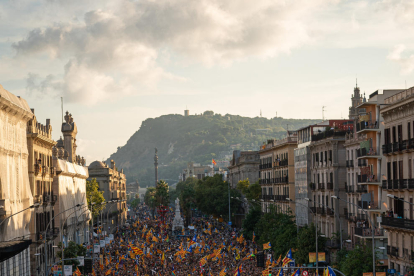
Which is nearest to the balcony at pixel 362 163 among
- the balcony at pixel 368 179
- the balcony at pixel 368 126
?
the balcony at pixel 368 179

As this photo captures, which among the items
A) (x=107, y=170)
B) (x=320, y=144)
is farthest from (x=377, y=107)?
(x=107, y=170)

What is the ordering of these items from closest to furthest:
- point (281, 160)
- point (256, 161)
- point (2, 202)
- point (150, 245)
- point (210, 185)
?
1. point (2, 202)
2. point (150, 245)
3. point (281, 160)
4. point (256, 161)
5. point (210, 185)

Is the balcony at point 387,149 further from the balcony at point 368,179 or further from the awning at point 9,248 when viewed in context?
the awning at point 9,248

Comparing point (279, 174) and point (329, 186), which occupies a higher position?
point (279, 174)

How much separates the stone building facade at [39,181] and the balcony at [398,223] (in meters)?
37.6

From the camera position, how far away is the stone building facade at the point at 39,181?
7500cm

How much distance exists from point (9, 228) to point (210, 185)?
329 feet

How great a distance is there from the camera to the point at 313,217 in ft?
294

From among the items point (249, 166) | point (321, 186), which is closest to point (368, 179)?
point (321, 186)

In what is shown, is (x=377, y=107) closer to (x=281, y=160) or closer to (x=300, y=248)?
(x=300, y=248)

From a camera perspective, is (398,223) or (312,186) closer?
(398,223)

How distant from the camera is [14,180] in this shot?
2522 inches

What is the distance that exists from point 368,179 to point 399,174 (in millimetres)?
11365

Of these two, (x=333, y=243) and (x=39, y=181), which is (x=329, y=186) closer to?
(x=333, y=243)
